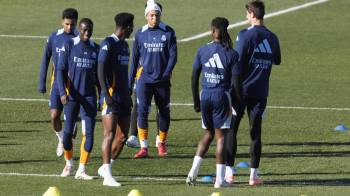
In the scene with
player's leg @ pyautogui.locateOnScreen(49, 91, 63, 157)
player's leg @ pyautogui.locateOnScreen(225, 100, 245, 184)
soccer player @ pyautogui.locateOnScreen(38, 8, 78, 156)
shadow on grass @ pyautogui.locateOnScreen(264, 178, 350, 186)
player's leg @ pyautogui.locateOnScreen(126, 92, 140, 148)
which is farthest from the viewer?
player's leg @ pyautogui.locateOnScreen(126, 92, 140, 148)

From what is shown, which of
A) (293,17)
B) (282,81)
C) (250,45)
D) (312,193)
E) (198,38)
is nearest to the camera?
(312,193)

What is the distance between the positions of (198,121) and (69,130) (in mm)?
6216

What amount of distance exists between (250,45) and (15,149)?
5136 mm

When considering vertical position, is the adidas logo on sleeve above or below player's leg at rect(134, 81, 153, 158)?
above

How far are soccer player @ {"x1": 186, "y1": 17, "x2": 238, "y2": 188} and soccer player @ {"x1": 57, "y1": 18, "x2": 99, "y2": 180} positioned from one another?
172 centimetres

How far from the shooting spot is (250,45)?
61.5 feet

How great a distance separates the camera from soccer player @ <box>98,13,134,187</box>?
1827cm

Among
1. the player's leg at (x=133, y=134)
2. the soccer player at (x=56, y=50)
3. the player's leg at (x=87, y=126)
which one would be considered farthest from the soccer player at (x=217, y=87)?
the player's leg at (x=133, y=134)

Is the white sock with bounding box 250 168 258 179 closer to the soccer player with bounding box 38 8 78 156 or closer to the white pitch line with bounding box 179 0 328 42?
the soccer player with bounding box 38 8 78 156

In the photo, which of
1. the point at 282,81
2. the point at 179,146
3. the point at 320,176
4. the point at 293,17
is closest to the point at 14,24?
the point at 293,17

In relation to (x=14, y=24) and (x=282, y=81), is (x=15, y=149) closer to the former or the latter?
(x=282, y=81)

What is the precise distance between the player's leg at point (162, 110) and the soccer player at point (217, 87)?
3132 mm

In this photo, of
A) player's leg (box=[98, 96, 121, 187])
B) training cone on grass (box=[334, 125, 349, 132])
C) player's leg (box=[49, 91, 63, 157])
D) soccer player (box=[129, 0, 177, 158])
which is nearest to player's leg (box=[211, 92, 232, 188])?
player's leg (box=[98, 96, 121, 187])

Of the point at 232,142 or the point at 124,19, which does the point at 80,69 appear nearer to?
the point at 124,19
